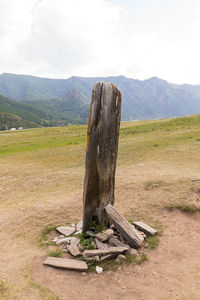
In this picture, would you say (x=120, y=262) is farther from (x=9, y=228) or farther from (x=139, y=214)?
(x=9, y=228)

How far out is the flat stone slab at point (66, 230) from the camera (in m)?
8.08

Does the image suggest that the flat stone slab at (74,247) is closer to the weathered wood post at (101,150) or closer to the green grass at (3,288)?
the weathered wood post at (101,150)

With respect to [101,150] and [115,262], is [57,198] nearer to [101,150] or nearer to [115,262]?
[101,150]

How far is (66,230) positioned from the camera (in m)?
8.28

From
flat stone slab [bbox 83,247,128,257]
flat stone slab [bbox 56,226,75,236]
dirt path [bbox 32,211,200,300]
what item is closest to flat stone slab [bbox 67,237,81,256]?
flat stone slab [bbox 83,247,128,257]

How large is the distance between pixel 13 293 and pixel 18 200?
758cm

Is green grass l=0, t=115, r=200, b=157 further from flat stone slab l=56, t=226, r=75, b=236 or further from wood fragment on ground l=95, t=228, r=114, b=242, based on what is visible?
wood fragment on ground l=95, t=228, r=114, b=242

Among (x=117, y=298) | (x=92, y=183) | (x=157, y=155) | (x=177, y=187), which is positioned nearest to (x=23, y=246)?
(x=92, y=183)

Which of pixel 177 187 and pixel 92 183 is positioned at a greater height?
pixel 92 183

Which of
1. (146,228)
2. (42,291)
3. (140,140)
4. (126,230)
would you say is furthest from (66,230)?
(140,140)

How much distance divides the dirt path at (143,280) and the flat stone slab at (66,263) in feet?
0.45

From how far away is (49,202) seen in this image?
37.0ft

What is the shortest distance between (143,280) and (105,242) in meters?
1.88

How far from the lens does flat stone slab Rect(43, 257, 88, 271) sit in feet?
19.8
